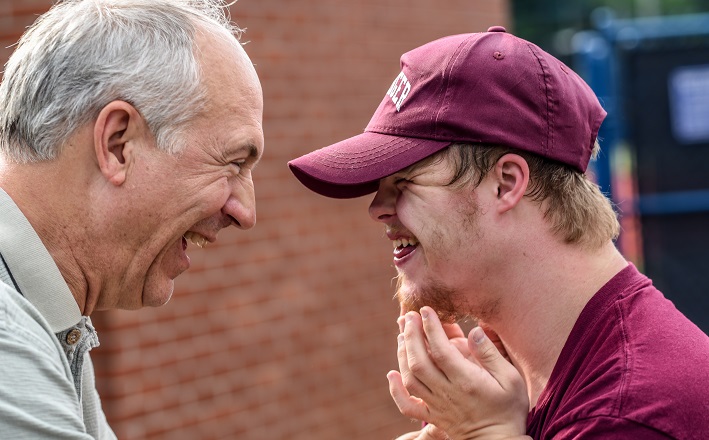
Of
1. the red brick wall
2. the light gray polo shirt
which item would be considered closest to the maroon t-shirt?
the light gray polo shirt

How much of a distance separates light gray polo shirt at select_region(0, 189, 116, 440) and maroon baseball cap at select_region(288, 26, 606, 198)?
29.5 inches

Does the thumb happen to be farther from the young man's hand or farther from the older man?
the older man

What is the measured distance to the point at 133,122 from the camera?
235cm

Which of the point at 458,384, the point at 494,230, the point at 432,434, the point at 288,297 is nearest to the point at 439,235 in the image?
the point at 494,230

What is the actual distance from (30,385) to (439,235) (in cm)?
107

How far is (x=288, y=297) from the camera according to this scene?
562 cm

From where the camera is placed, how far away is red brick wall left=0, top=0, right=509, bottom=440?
4750 mm

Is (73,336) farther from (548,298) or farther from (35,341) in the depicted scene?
(548,298)

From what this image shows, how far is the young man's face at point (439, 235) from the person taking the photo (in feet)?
8.36

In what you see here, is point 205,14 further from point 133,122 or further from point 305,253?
point 305,253

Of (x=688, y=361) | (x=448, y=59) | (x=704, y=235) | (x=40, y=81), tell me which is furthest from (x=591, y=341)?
(x=704, y=235)

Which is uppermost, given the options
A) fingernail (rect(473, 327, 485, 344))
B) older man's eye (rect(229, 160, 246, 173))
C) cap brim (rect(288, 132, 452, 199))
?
older man's eye (rect(229, 160, 246, 173))

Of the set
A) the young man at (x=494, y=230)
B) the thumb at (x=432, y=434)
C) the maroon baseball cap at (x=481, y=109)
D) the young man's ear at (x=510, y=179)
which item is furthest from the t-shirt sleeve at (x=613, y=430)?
the maroon baseball cap at (x=481, y=109)

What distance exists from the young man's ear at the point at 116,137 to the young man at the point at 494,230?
53 centimetres
